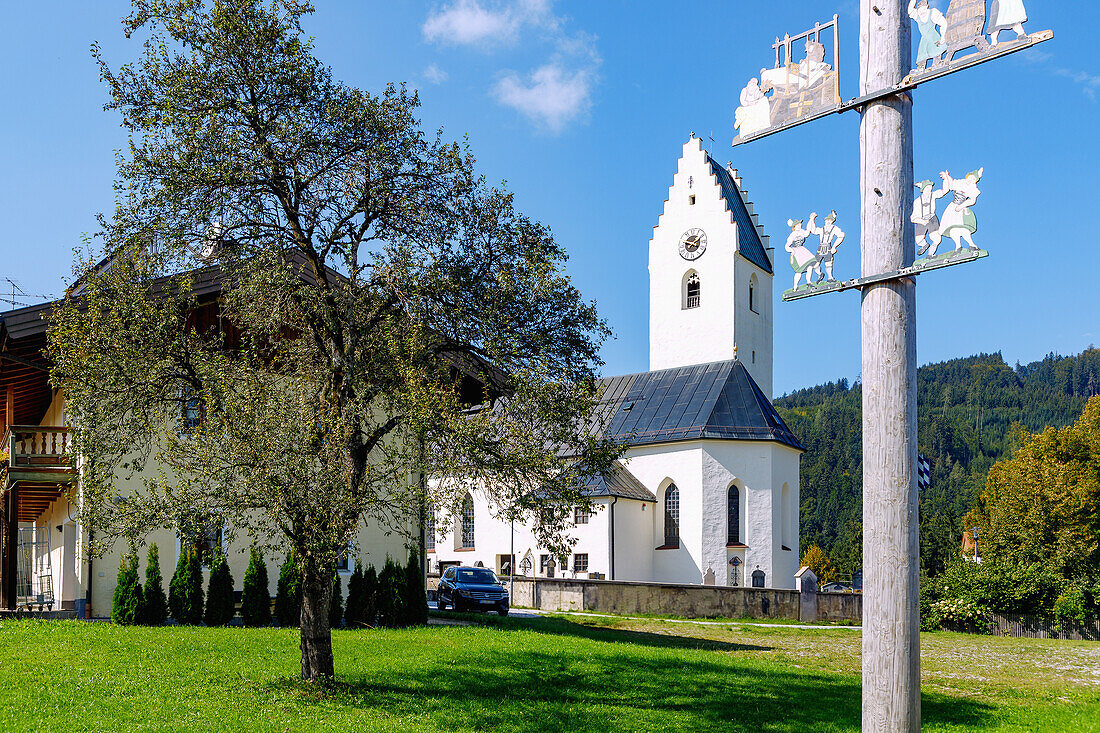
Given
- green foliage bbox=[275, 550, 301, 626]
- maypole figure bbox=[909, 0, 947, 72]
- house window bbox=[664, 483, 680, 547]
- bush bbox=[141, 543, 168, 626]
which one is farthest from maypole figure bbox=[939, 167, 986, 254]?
house window bbox=[664, 483, 680, 547]

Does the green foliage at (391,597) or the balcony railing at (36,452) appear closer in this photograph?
the balcony railing at (36,452)

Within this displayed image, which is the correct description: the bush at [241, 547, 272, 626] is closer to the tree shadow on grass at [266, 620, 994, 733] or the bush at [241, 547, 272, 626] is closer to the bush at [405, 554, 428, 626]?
the bush at [405, 554, 428, 626]

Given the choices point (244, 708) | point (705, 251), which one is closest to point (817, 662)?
point (244, 708)

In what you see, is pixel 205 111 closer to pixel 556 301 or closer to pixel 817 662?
pixel 556 301

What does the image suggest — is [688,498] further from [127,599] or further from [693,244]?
[127,599]

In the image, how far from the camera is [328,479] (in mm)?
11172

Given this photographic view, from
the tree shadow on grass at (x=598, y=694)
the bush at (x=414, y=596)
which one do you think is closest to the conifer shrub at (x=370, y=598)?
the bush at (x=414, y=596)

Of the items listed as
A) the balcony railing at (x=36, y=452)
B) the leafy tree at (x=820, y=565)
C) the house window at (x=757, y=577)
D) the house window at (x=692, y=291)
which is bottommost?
the leafy tree at (x=820, y=565)

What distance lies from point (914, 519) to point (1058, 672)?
55.5 feet

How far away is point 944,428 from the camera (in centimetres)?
12938

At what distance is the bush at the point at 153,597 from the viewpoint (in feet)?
62.2

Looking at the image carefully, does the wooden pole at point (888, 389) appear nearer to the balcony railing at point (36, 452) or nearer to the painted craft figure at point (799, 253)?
the painted craft figure at point (799, 253)

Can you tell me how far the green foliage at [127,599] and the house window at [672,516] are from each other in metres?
28.4

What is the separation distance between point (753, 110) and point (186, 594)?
17.3 metres
